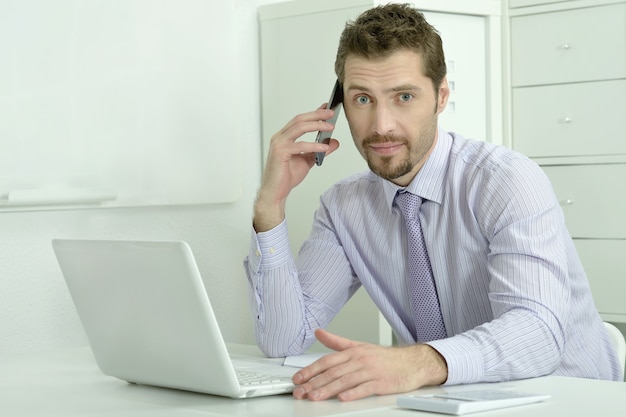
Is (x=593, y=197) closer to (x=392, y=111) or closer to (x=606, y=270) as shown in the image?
(x=606, y=270)

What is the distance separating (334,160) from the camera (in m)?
2.35

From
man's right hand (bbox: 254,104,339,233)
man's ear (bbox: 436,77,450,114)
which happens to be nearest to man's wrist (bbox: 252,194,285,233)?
man's right hand (bbox: 254,104,339,233)

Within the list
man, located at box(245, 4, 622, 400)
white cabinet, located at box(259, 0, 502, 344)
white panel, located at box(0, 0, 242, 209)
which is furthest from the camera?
white cabinet, located at box(259, 0, 502, 344)

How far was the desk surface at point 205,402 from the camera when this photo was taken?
1.16 m

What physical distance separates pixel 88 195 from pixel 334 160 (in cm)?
58

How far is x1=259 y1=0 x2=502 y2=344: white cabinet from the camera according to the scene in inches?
91.4

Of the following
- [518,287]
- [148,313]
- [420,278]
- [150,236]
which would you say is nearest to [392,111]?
[420,278]

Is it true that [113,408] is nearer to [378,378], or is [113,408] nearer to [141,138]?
[378,378]

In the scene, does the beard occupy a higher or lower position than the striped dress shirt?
higher

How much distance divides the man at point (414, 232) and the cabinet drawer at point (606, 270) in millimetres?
724

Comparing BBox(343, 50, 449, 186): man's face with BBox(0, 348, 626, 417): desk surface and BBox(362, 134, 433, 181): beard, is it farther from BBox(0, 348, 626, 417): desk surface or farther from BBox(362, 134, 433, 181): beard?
BBox(0, 348, 626, 417): desk surface

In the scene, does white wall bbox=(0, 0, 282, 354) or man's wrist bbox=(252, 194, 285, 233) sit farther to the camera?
white wall bbox=(0, 0, 282, 354)

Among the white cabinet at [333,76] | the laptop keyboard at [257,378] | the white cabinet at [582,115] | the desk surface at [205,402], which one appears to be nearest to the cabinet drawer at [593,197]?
the white cabinet at [582,115]

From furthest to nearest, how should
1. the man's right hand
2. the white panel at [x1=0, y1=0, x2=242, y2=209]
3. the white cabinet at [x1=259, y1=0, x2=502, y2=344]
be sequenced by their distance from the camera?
the white cabinet at [x1=259, y1=0, x2=502, y2=344], the white panel at [x1=0, y1=0, x2=242, y2=209], the man's right hand
